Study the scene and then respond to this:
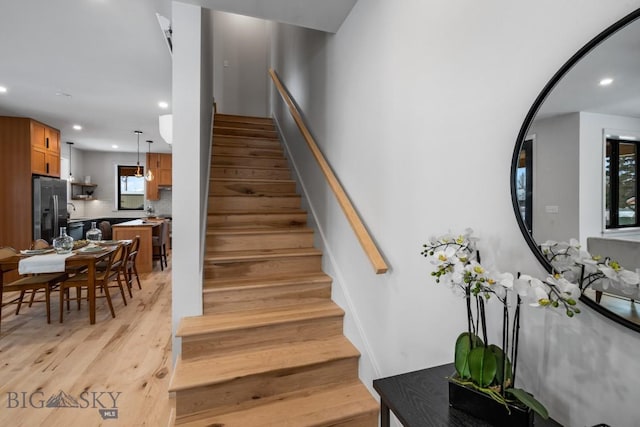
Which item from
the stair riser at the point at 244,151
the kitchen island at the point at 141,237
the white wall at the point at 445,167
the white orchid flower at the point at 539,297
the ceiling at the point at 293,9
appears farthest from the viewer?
the kitchen island at the point at 141,237

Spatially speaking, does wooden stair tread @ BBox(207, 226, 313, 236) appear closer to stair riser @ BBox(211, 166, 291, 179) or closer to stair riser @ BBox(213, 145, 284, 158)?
stair riser @ BBox(211, 166, 291, 179)

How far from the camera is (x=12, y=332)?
301 centimetres

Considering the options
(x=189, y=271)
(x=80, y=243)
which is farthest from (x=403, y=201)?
(x=80, y=243)

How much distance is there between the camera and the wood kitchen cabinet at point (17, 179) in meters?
4.79

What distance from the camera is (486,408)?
827 mm

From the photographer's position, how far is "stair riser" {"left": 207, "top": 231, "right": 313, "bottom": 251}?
256 centimetres

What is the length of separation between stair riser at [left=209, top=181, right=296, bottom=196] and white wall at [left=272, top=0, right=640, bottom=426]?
3.87ft

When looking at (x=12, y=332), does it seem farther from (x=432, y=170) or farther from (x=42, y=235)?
(x=432, y=170)

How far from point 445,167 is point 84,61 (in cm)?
371

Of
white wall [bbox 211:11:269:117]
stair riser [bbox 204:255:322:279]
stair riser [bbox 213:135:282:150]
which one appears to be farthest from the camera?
white wall [bbox 211:11:269:117]

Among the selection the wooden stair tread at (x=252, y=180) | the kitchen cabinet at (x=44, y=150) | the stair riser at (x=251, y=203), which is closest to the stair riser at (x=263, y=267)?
the stair riser at (x=251, y=203)

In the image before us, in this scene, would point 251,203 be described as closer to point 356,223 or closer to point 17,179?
point 356,223

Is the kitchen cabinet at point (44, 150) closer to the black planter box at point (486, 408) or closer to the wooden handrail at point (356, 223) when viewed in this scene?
the wooden handrail at point (356, 223)

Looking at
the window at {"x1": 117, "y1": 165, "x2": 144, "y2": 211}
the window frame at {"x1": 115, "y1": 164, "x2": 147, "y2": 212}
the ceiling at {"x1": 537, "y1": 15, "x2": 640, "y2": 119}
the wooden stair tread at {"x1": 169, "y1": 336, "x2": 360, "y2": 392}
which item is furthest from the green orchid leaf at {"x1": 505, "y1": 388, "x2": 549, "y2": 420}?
the window at {"x1": 117, "y1": 165, "x2": 144, "y2": 211}
